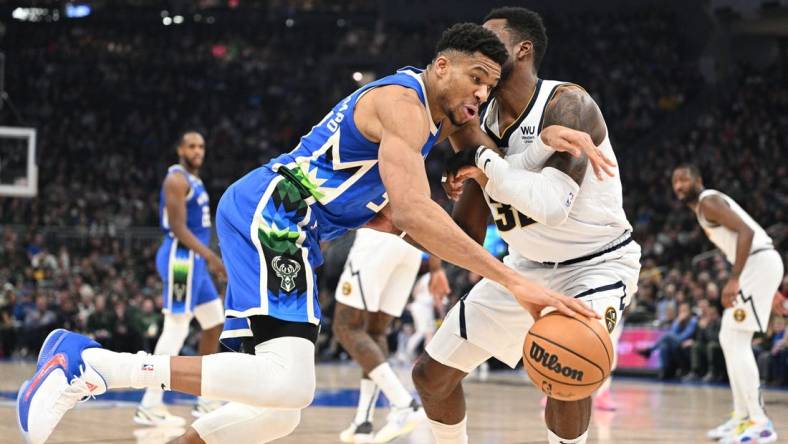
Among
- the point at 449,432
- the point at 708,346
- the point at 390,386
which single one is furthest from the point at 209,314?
the point at 708,346

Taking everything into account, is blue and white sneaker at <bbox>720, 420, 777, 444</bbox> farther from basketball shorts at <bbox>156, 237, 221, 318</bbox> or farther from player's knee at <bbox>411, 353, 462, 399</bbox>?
basketball shorts at <bbox>156, 237, 221, 318</bbox>

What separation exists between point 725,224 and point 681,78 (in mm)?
19385

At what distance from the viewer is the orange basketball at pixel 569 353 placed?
3.76 metres

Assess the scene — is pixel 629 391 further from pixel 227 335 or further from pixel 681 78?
pixel 681 78

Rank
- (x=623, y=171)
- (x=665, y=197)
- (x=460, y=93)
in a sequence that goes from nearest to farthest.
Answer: (x=460, y=93)
(x=665, y=197)
(x=623, y=171)

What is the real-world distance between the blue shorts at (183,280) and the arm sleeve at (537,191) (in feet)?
14.5

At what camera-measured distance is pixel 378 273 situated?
23.9ft

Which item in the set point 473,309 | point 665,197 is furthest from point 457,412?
point 665,197

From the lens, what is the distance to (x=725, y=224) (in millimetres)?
7672

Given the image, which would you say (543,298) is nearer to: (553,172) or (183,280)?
(553,172)

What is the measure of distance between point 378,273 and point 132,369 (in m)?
3.47

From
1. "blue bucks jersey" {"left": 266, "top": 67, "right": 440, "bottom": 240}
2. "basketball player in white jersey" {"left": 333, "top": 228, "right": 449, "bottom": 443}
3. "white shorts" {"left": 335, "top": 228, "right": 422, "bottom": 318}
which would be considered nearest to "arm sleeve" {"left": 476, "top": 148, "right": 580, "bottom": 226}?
"blue bucks jersey" {"left": 266, "top": 67, "right": 440, "bottom": 240}

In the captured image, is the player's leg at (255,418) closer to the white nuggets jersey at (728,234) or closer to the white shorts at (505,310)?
the white shorts at (505,310)

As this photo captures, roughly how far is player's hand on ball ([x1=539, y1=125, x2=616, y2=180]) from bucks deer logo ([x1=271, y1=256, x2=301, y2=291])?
43.7 inches
